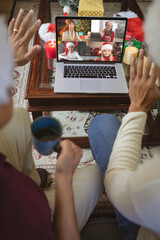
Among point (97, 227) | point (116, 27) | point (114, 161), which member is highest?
point (116, 27)

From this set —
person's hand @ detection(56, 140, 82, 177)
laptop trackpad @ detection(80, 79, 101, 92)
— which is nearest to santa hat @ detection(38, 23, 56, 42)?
laptop trackpad @ detection(80, 79, 101, 92)

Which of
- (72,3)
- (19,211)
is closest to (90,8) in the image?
(72,3)

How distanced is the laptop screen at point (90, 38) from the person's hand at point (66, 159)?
705 mm

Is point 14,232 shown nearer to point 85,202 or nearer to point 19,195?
point 19,195

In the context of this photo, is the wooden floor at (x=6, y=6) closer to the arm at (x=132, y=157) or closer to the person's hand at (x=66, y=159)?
the arm at (x=132, y=157)

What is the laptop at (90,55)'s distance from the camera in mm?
1113

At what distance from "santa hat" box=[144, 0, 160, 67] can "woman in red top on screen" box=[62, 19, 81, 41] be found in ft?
1.64

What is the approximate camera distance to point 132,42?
1.38 metres

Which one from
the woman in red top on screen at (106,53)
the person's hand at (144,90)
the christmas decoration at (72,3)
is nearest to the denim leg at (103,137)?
the person's hand at (144,90)

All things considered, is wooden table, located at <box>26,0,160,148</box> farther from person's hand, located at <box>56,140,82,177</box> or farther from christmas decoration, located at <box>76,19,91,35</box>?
person's hand, located at <box>56,140,82,177</box>

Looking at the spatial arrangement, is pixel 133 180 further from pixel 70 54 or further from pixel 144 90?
pixel 70 54

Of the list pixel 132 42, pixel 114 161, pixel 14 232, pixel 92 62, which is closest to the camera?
pixel 14 232

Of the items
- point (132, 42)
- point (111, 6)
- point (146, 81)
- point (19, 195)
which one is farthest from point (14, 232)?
point (111, 6)

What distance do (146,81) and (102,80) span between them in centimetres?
36
